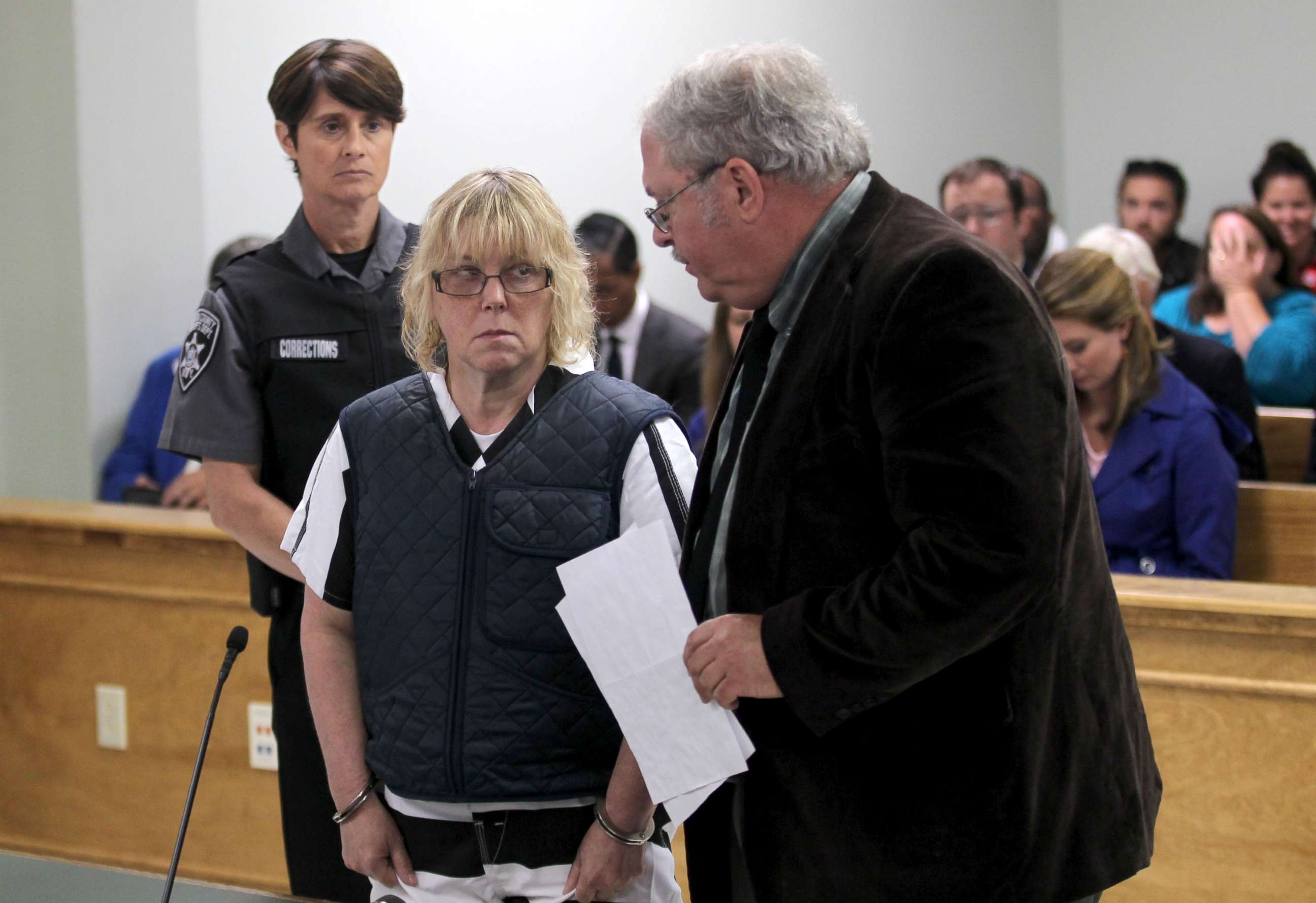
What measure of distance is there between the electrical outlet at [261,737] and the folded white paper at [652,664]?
1.75 metres

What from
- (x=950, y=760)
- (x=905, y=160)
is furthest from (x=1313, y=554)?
(x=905, y=160)

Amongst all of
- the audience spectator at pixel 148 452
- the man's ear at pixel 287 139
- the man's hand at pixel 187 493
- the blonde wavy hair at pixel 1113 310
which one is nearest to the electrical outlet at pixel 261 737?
the man's hand at pixel 187 493

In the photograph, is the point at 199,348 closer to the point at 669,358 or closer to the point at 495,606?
the point at 495,606

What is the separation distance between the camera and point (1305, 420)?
12.1 ft

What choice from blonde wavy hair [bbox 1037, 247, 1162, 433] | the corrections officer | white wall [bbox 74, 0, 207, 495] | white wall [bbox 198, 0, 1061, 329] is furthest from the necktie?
the corrections officer

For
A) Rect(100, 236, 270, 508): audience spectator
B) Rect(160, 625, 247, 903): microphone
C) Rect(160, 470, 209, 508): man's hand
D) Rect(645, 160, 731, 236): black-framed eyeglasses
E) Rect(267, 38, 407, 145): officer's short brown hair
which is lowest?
Rect(160, 625, 247, 903): microphone

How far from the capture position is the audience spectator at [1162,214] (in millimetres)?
5527

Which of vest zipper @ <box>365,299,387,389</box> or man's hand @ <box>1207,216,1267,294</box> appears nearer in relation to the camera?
vest zipper @ <box>365,299,387,389</box>

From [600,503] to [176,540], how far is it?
5.70ft

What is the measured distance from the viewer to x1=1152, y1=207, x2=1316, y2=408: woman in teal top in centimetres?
434

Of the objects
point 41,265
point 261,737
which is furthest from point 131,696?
point 41,265

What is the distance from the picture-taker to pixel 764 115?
1.22 m

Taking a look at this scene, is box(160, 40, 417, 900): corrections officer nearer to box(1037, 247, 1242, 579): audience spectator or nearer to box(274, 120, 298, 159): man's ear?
box(274, 120, 298, 159): man's ear

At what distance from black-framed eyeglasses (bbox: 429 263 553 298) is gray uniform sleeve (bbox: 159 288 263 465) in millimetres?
596
